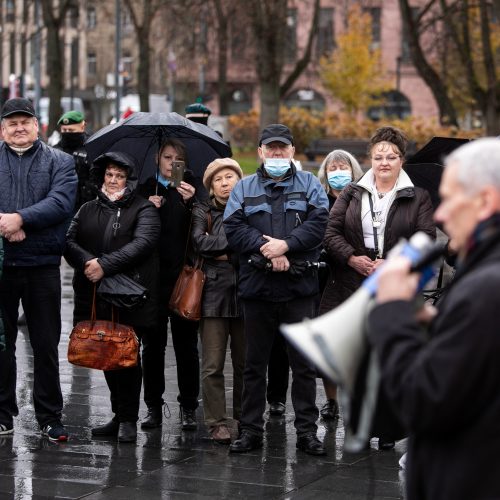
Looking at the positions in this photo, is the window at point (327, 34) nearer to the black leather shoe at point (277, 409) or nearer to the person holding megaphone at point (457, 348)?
the black leather shoe at point (277, 409)

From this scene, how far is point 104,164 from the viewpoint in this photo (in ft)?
28.8

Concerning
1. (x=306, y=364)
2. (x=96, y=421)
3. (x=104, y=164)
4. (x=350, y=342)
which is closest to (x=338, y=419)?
(x=306, y=364)

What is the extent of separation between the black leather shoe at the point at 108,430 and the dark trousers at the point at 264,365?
2.88 feet

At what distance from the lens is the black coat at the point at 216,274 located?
346 inches

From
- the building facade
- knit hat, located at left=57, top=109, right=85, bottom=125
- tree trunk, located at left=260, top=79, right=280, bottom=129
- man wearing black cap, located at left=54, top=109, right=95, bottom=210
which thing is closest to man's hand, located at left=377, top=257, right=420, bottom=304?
man wearing black cap, located at left=54, top=109, right=95, bottom=210

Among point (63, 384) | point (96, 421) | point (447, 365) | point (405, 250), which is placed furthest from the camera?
point (63, 384)

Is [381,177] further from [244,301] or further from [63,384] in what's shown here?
[63,384]

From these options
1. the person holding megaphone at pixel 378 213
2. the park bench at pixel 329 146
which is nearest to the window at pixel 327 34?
the park bench at pixel 329 146

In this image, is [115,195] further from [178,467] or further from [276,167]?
[178,467]

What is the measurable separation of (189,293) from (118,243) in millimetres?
569

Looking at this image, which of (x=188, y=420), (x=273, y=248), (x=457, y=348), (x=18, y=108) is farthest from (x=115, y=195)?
(x=457, y=348)

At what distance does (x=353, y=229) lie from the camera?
8789 mm

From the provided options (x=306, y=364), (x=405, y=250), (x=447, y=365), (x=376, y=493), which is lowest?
(x=376, y=493)

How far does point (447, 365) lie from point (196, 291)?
17.6 feet
